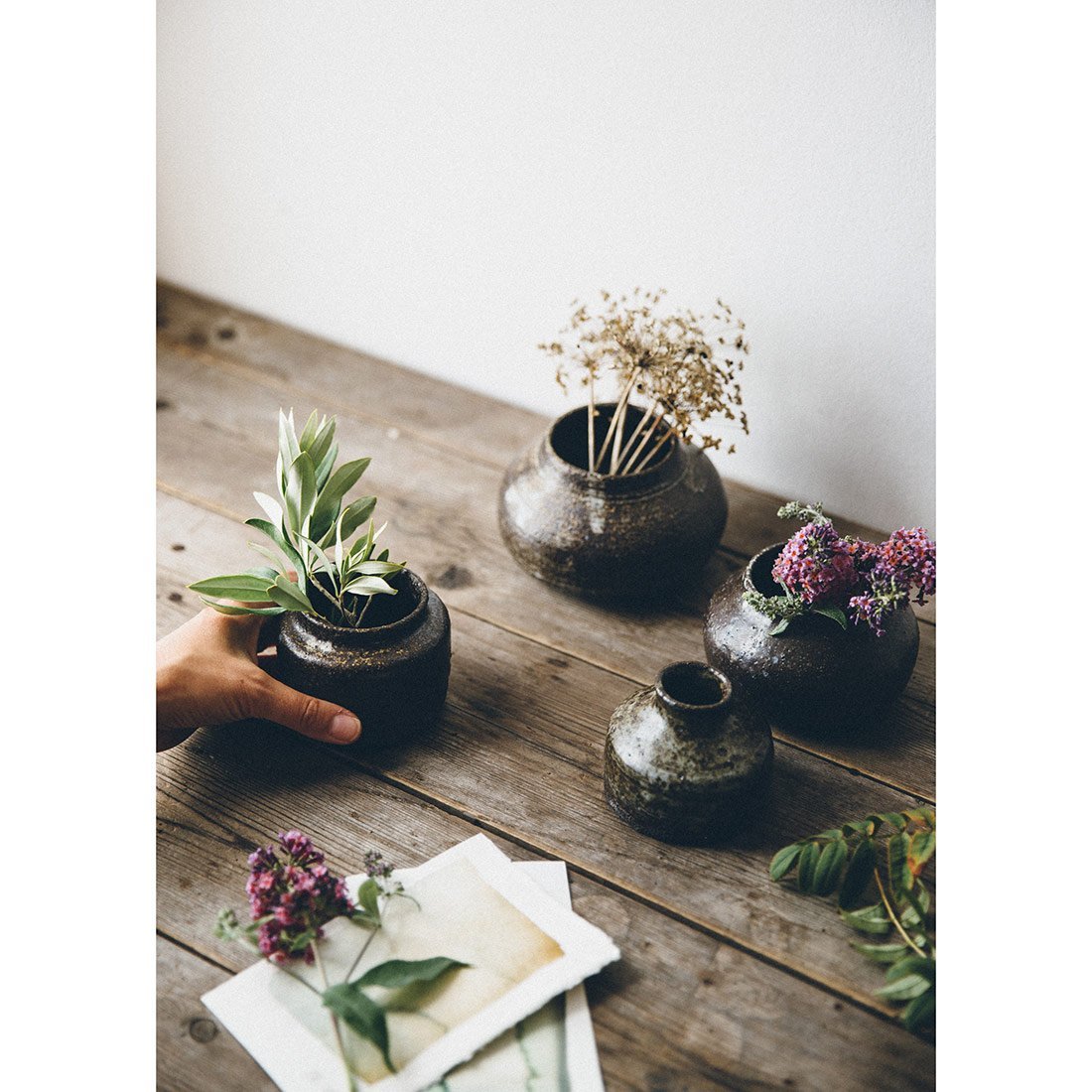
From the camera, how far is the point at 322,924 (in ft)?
3.23

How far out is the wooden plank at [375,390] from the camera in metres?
1.54

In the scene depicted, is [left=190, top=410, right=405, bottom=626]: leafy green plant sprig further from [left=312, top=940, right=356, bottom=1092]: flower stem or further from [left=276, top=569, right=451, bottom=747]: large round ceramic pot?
[left=312, top=940, right=356, bottom=1092]: flower stem

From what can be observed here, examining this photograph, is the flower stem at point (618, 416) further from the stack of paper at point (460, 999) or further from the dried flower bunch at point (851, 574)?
the stack of paper at point (460, 999)

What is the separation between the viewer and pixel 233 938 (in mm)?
962

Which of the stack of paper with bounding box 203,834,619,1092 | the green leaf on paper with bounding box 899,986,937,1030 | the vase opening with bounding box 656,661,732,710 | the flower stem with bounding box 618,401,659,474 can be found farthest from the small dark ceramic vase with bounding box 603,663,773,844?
the flower stem with bounding box 618,401,659,474

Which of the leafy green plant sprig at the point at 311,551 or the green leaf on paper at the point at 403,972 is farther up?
the leafy green plant sprig at the point at 311,551

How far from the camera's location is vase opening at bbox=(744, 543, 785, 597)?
117 cm

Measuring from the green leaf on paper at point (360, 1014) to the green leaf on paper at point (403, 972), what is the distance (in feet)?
0.04

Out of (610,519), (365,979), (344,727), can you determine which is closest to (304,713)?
(344,727)

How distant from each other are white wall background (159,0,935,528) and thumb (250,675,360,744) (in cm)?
67

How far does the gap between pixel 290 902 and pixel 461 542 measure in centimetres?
59

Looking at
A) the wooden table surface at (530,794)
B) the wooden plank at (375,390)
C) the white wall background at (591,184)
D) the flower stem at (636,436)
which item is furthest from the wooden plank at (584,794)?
the white wall background at (591,184)
